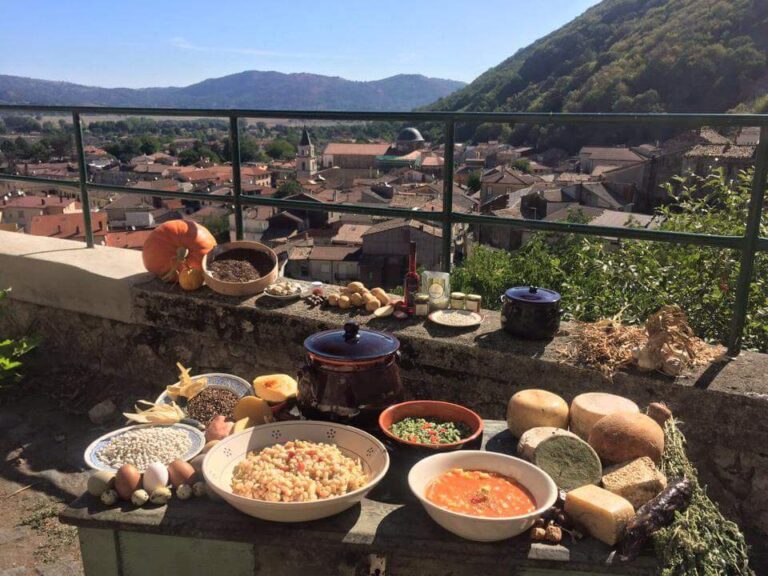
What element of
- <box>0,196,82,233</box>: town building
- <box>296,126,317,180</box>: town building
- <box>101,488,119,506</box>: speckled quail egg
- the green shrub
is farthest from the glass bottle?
<box>0,196,82,233</box>: town building

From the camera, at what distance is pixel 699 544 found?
1.67 metres

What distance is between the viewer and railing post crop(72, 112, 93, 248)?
4.57 meters

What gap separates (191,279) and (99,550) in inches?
80.6

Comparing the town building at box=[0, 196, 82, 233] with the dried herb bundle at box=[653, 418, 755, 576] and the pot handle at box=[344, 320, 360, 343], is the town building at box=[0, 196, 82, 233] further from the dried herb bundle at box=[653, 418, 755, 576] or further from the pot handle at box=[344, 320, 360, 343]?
the dried herb bundle at box=[653, 418, 755, 576]

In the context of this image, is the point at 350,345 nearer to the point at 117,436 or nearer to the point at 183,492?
the point at 183,492

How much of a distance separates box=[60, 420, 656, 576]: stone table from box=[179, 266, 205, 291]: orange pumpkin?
6.37 ft

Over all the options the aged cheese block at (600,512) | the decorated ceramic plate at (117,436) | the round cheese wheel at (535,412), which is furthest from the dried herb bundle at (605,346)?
the decorated ceramic plate at (117,436)

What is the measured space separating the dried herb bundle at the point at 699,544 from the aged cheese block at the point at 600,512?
94 millimetres

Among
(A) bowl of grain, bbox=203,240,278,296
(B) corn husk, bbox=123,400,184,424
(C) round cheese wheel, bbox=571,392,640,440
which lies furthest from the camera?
(A) bowl of grain, bbox=203,240,278,296

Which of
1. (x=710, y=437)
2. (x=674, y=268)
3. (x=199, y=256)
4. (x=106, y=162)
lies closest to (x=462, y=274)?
(x=674, y=268)

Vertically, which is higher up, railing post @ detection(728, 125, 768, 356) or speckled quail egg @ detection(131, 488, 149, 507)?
railing post @ detection(728, 125, 768, 356)

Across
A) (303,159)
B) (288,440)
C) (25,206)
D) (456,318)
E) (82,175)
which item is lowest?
(25,206)

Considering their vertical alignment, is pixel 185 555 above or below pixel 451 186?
below

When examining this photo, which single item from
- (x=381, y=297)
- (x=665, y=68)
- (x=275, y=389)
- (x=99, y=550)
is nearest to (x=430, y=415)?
(x=275, y=389)
